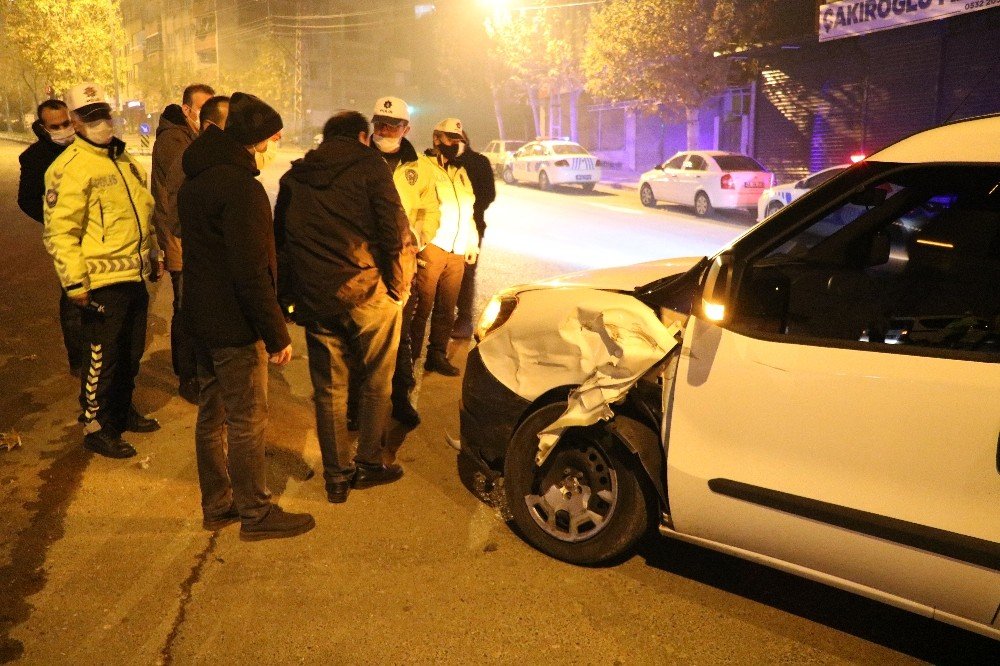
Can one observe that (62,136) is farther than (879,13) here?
No

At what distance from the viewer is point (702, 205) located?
1994 cm

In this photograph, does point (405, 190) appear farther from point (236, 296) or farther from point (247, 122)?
point (236, 296)

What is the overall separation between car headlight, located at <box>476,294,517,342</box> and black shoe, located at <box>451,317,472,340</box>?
3.55 meters

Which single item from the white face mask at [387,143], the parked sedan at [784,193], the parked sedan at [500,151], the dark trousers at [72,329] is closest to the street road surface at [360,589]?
the dark trousers at [72,329]

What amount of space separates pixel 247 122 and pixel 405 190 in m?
2.22

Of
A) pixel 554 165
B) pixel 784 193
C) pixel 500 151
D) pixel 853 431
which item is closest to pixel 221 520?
pixel 853 431

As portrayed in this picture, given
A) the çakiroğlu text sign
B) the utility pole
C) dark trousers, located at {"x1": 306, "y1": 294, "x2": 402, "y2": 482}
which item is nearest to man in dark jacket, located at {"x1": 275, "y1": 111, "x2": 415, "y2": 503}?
dark trousers, located at {"x1": 306, "y1": 294, "x2": 402, "y2": 482}

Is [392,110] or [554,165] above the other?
[392,110]

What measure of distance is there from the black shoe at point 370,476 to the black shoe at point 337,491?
14 cm

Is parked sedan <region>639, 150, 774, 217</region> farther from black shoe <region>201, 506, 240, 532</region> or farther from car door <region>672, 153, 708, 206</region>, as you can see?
black shoe <region>201, 506, 240, 532</region>

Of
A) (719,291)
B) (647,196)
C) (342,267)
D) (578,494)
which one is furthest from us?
(647,196)

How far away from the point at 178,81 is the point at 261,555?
282ft

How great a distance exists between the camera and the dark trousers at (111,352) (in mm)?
5094

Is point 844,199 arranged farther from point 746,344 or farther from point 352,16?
point 352,16
